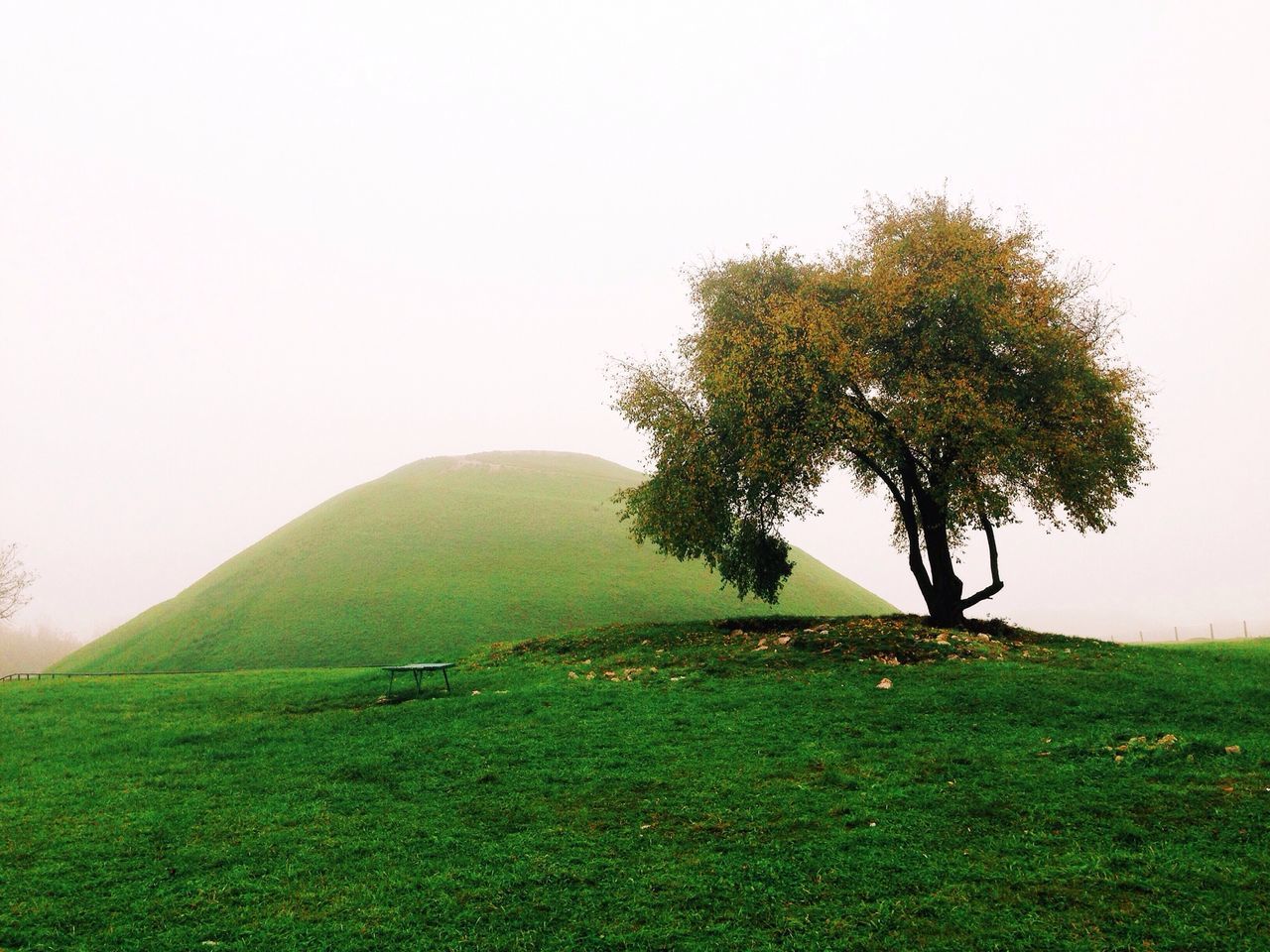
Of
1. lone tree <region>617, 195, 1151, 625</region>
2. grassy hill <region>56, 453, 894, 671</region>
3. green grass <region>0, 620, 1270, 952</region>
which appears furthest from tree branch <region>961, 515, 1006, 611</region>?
grassy hill <region>56, 453, 894, 671</region>

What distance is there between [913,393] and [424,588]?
127ft

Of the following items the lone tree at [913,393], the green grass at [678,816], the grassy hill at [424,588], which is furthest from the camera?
the grassy hill at [424,588]

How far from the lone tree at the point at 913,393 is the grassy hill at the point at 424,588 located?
21.1 m

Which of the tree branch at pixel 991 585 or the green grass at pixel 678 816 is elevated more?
the tree branch at pixel 991 585

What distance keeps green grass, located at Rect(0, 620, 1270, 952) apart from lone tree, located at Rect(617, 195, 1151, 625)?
325 inches

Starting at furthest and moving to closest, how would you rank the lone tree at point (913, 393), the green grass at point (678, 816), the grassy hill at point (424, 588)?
the grassy hill at point (424, 588)
the lone tree at point (913, 393)
the green grass at point (678, 816)

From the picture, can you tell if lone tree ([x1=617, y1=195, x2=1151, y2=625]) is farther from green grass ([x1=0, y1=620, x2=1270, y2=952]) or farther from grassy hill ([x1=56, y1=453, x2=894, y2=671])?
grassy hill ([x1=56, y1=453, x2=894, y2=671])

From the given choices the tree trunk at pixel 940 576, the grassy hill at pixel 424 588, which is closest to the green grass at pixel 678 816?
the tree trunk at pixel 940 576

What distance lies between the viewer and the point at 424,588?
176ft

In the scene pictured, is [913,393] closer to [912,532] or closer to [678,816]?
[912,532]

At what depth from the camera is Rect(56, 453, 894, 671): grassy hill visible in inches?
1839

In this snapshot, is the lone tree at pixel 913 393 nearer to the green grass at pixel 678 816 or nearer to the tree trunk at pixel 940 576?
the tree trunk at pixel 940 576

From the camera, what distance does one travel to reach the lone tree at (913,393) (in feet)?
87.4

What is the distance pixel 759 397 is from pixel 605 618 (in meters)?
26.3
